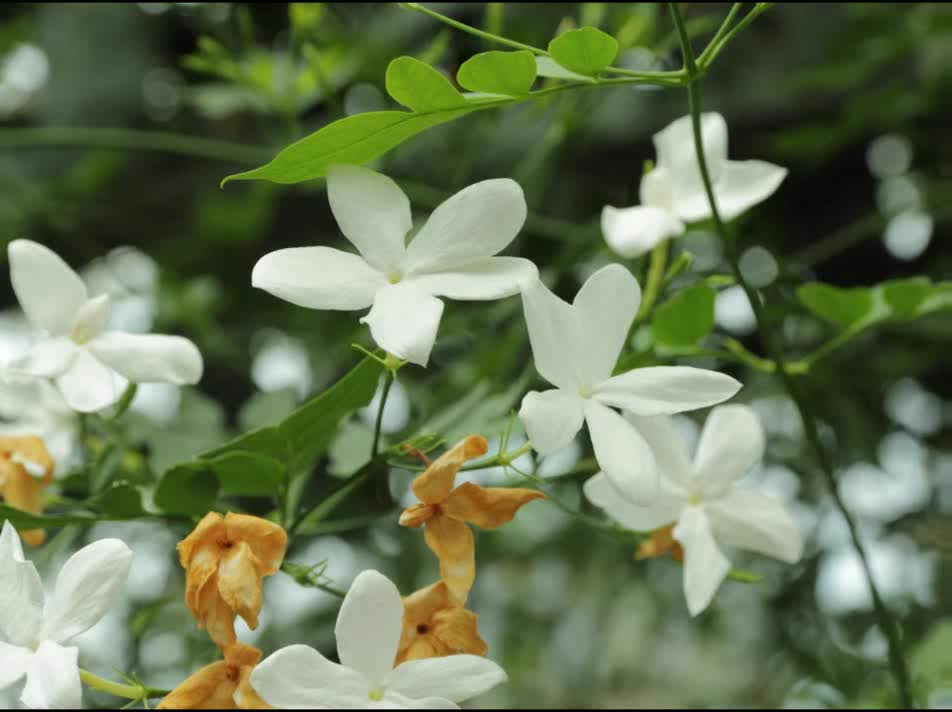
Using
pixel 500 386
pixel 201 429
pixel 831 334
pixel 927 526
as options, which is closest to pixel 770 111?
pixel 831 334

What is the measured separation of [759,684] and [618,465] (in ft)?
2.83

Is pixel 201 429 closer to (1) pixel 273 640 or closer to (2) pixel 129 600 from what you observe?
(1) pixel 273 640

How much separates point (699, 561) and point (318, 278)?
21 centimetres

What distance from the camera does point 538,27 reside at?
0.90 m

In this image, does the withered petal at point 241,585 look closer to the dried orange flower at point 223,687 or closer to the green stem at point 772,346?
the dried orange flower at point 223,687

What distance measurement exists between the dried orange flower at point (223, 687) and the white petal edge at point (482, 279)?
0.46ft

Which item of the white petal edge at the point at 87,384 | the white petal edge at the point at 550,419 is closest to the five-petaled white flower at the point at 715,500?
the white petal edge at the point at 550,419

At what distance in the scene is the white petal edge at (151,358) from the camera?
1.37 feet

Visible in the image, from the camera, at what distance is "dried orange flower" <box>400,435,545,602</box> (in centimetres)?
36

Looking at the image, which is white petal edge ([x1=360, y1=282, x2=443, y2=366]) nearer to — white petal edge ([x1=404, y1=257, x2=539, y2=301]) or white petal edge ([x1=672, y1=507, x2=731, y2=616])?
white petal edge ([x1=404, y1=257, x2=539, y2=301])

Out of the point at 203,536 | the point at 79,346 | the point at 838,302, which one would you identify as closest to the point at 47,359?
the point at 79,346

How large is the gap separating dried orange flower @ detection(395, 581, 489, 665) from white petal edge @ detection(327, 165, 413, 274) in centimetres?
12

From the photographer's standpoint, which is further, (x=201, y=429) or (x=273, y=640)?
(x=273, y=640)

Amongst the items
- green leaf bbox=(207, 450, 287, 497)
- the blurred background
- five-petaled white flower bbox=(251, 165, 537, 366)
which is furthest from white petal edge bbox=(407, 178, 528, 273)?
the blurred background
